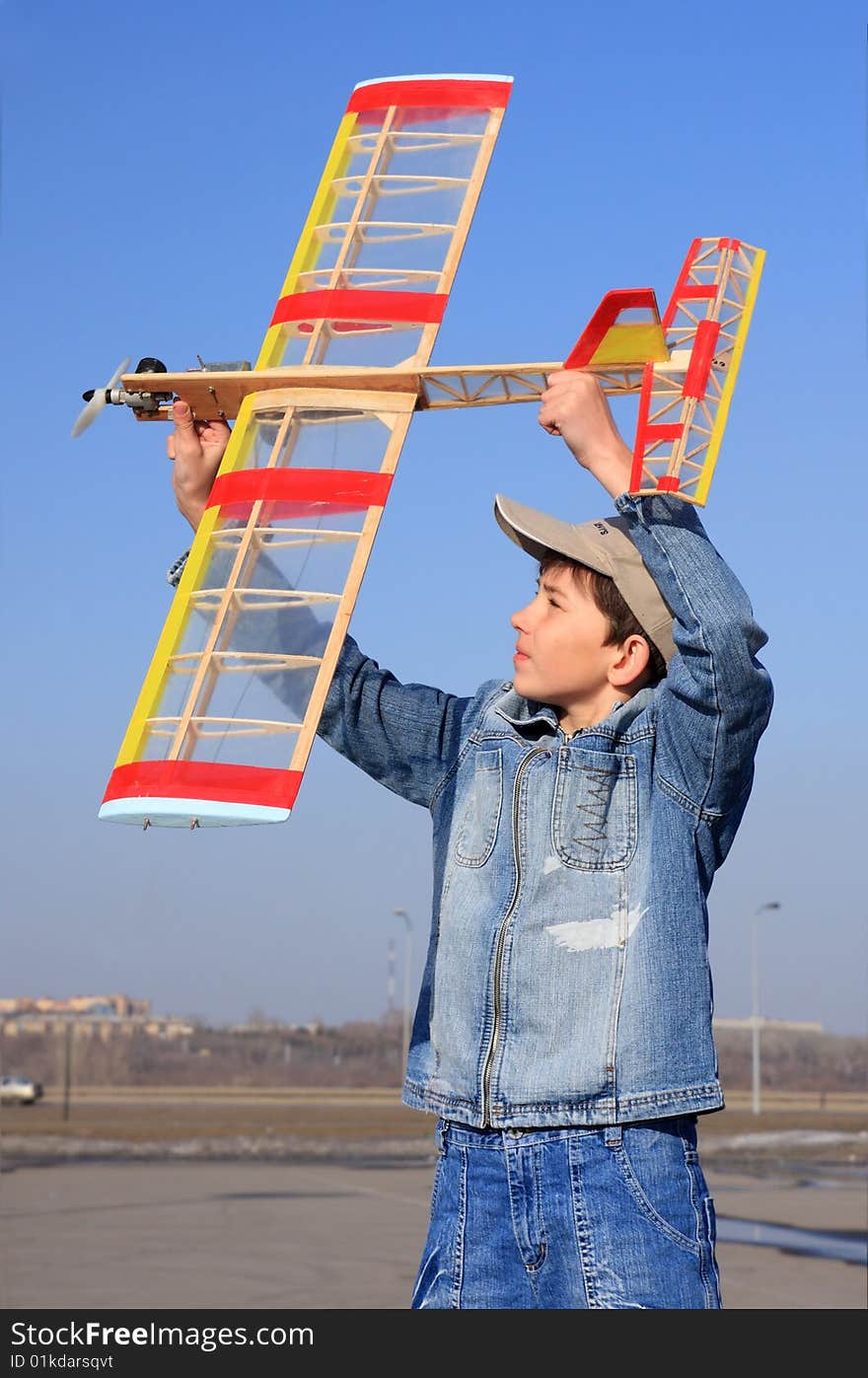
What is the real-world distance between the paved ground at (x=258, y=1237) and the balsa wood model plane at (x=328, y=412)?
6166 mm

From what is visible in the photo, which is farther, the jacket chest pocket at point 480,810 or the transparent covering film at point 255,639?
the transparent covering film at point 255,639

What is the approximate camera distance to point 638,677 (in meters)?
3.31

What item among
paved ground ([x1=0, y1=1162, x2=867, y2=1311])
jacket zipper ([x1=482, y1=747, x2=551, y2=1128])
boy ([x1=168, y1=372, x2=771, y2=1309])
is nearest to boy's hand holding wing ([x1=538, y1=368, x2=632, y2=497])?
boy ([x1=168, y1=372, x2=771, y2=1309])

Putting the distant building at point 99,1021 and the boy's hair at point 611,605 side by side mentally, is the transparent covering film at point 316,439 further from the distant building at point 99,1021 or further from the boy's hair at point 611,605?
the distant building at point 99,1021

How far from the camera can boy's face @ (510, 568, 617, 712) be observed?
10.6 feet

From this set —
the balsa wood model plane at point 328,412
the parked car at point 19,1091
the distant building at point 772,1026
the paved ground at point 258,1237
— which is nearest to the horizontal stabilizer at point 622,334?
the balsa wood model plane at point 328,412

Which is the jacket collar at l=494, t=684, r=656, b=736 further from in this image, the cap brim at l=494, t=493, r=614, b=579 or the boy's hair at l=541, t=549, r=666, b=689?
the cap brim at l=494, t=493, r=614, b=579

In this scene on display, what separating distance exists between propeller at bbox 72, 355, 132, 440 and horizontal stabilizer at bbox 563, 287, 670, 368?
1386 mm

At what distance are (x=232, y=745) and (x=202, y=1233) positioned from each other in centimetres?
970

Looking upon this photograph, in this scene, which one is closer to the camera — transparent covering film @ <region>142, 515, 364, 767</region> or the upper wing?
transparent covering film @ <region>142, 515, 364, 767</region>

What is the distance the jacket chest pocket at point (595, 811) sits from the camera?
3.05 m

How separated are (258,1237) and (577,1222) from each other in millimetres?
9783

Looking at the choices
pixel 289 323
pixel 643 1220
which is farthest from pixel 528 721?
pixel 289 323
